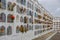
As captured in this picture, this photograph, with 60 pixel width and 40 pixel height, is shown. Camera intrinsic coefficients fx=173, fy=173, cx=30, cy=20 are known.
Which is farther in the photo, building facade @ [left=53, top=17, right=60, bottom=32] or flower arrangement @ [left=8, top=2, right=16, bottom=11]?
building facade @ [left=53, top=17, right=60, bottom=32]

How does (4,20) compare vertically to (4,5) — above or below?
below

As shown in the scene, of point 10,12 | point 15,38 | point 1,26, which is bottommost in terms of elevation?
point 15,38

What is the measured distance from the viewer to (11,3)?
1448 cm

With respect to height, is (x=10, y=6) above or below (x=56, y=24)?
above

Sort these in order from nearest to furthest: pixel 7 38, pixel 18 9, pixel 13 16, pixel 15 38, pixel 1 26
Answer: pixel 1 26
pixel 7 38
pixel 13 16
pixel 15 38
pixel 18 9

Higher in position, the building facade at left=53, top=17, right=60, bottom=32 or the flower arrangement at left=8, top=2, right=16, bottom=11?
the flower arrangement at left=8, top=2, right=16, bottom=11

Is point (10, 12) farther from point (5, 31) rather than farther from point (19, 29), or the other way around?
point (19, 29)

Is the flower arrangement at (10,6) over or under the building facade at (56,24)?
over

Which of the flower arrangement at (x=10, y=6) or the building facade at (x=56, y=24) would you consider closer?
the flower arrangement at (x=10, y=6)

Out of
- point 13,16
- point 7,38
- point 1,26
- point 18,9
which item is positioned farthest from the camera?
point 18,9

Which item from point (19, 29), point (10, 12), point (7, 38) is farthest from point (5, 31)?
point (19, 29)

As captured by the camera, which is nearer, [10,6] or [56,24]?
[10,6]

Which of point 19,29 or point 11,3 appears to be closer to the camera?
point 11,3

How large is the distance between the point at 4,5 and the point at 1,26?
1615mm
